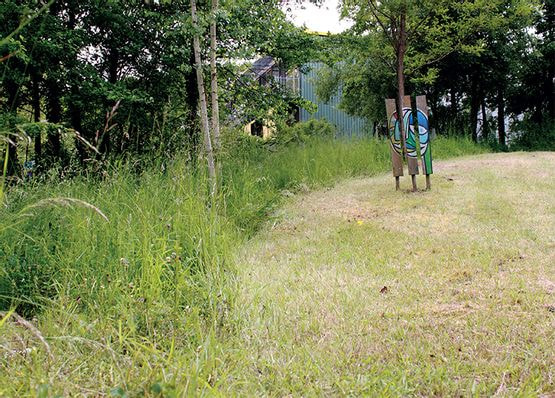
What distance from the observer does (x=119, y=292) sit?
2115 mm

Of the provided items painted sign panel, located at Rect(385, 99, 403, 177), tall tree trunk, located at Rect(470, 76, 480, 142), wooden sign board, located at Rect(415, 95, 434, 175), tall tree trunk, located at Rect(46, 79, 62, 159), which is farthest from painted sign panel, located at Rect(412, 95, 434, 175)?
tall tree trunk, located at Rect(470, 76, 480, 142)

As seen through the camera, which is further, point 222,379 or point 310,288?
point 310,288

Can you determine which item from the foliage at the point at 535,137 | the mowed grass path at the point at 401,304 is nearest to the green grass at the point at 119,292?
the mowed grass path at the point at 401,304

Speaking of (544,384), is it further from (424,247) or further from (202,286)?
(424,247)

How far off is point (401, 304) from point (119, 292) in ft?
4.85

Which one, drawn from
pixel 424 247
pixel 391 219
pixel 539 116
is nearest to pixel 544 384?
pixel 424 247

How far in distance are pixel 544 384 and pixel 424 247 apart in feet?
6.26

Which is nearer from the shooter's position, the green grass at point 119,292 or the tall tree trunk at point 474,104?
the green grass at point 119,292

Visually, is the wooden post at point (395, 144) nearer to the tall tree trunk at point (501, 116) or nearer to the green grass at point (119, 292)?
the green grass at point (119, 292)

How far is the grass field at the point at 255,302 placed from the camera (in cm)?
168

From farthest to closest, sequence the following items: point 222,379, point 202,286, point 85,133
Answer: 1. point 85,133
2. point 202,286
3. point 222,379

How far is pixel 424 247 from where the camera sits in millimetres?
3594

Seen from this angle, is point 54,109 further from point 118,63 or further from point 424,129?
point 424,129

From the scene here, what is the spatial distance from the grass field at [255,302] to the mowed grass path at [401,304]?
0.01m
